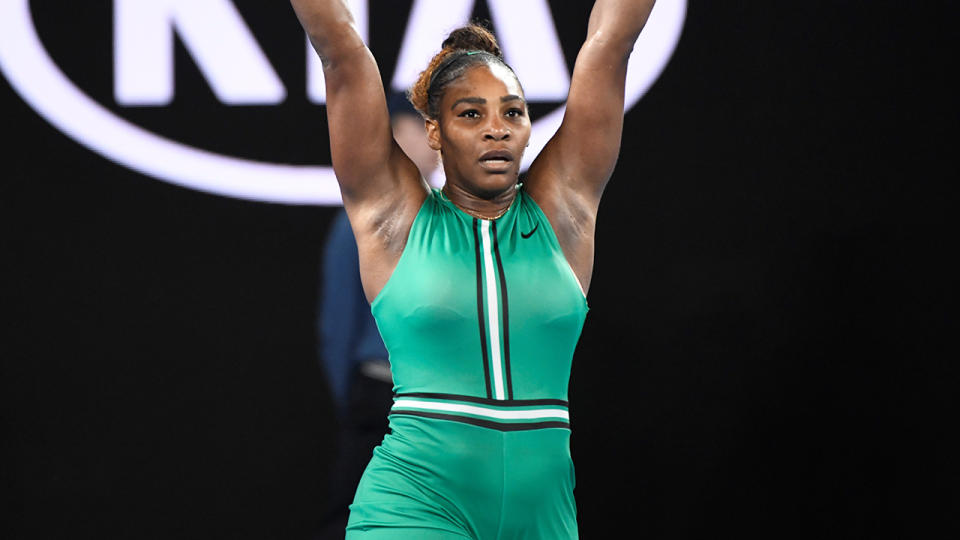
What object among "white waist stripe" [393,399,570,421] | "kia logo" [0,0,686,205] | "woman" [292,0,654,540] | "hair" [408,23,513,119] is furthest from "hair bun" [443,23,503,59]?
"kia logo" [0,0,686,205]

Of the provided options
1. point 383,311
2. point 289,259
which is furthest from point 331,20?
point 289,259

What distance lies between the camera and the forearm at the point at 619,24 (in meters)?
2.80

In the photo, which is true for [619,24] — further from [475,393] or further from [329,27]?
[475,393]

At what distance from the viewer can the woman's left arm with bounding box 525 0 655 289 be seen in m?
2.78

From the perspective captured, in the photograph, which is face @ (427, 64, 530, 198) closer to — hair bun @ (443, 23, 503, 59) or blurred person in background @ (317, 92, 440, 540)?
hair bun @ (443, 23, 503, 59)

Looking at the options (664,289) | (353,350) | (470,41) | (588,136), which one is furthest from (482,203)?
(664,289)

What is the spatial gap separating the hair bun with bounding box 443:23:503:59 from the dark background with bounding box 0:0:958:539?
5.77 feet

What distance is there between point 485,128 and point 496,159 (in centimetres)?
8

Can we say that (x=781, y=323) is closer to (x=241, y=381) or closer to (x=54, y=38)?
(x=241, y=381)

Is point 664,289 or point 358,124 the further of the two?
point 664,289

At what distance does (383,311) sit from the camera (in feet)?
8.61

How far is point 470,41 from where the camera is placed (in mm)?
2992

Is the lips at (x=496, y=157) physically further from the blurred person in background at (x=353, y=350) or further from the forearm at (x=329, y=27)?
the blurred person in background at (x=353, y=350)

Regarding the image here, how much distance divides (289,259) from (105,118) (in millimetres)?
962
